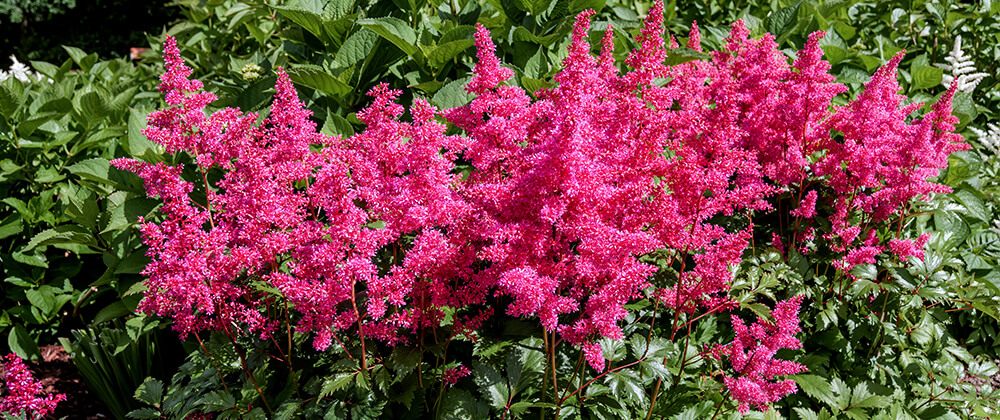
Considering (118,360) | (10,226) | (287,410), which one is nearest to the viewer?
(287,410)

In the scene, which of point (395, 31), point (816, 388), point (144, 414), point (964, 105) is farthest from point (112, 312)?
point (964, 105)

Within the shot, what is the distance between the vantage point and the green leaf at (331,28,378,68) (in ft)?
12.3

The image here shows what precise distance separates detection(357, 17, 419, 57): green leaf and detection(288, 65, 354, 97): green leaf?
0.33 metres

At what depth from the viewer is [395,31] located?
3.65 meters

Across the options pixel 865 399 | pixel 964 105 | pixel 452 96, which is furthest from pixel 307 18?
pixel 964 105

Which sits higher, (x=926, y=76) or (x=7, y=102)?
(x=7, y=102)

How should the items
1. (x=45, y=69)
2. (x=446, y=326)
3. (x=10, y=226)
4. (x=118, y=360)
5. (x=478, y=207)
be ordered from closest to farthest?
(x=478, y=207), (x=446, y=326), (x=118, y=360), (x=10, y=226), (x=45, y=69)

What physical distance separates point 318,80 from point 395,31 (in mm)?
508

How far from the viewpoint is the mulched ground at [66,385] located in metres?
4.20

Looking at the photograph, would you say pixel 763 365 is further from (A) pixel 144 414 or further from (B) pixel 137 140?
(B) pixel 137 140

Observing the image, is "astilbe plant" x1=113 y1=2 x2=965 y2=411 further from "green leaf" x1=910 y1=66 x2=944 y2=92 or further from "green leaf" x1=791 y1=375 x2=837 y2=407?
"green leaf" x1=910 y1=66 x2=944 y2=92

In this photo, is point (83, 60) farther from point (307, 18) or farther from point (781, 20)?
point (781, 20)

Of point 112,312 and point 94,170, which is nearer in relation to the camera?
point 94,170

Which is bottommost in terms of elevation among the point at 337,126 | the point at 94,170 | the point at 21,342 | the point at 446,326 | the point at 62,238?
the point at 21,342
